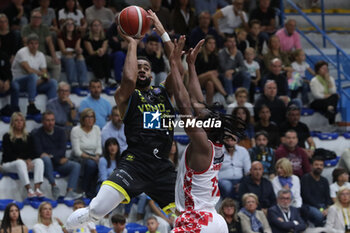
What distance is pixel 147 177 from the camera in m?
8.14

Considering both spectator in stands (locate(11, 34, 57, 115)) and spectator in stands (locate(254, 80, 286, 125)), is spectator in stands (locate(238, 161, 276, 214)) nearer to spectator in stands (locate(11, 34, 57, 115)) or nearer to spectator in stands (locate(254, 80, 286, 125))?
spectator in stands (locate(254, 80, 286, 125))

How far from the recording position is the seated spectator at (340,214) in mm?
12250

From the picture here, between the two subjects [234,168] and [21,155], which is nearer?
[21,155]

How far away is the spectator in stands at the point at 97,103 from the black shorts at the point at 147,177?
502cm

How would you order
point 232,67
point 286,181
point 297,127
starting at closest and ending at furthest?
point 286,181, point 297,127, point 232,67

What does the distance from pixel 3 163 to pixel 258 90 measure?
5698 mm

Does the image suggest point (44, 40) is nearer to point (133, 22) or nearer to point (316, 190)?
point (316, 190)

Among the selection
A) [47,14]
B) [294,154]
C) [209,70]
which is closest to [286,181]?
[294,154]

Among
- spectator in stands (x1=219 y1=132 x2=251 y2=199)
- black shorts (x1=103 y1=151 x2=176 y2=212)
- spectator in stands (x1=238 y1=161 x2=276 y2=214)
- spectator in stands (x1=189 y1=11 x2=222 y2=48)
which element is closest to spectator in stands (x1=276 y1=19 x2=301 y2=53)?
spectator in stands (x1=189 y1=11 x2=222 y2=48)

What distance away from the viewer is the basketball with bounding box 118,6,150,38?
8.21 meters

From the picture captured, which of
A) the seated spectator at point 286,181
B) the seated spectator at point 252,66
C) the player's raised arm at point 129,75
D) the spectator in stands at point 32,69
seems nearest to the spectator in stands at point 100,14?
the spectator in stands at point 32,69

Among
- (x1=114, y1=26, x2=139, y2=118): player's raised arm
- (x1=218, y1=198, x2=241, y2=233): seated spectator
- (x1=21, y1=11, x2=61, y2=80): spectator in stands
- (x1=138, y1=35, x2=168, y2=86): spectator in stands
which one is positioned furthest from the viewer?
(x1=138, y1=35, x2=168, y2=86): spectator in stands

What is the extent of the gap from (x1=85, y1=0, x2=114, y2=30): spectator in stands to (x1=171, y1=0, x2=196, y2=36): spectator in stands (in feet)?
4.27

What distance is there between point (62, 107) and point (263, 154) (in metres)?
3.65
